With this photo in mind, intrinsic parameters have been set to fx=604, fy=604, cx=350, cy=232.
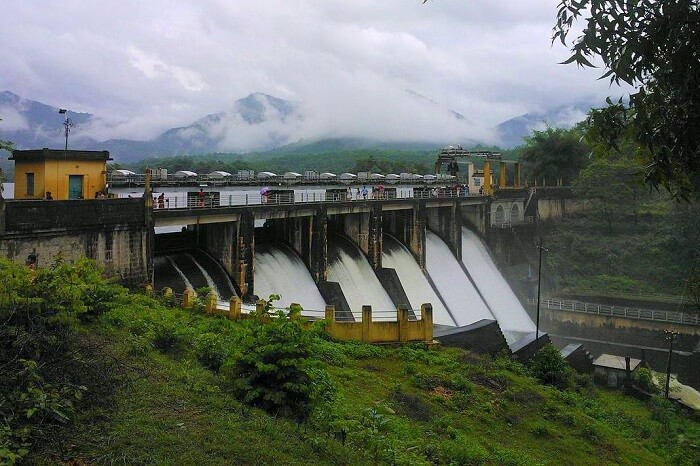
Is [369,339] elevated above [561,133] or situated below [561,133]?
below

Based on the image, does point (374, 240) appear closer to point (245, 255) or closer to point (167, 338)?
point (245, 255)

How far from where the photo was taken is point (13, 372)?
22.7ft

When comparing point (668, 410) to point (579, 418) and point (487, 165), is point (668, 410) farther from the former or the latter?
point (487, 165)

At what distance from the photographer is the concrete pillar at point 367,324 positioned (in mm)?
18297

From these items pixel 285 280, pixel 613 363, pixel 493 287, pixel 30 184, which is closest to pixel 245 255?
pixel 285 280

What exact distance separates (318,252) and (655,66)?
21.2 metres

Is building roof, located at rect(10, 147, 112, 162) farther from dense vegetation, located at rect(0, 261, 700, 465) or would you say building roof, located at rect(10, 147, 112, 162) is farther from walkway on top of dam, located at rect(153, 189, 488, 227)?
dense vegetation, located at rect(0, 261, 700, 465)

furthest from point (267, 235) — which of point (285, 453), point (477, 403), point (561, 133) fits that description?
point (561, 133)

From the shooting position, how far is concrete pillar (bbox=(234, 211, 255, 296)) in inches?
886

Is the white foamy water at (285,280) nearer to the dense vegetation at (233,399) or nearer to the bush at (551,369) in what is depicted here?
the dense vegetation at (233,399)

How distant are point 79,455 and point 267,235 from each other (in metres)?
21.9

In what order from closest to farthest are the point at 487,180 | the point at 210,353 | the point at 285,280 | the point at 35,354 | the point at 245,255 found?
the point at 35,354 < the point at 210,353 < the point at 245,255 < the point at 285,280 < the point at 487,180

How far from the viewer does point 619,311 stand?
35.9m

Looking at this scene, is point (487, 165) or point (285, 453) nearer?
point (285, 453)
